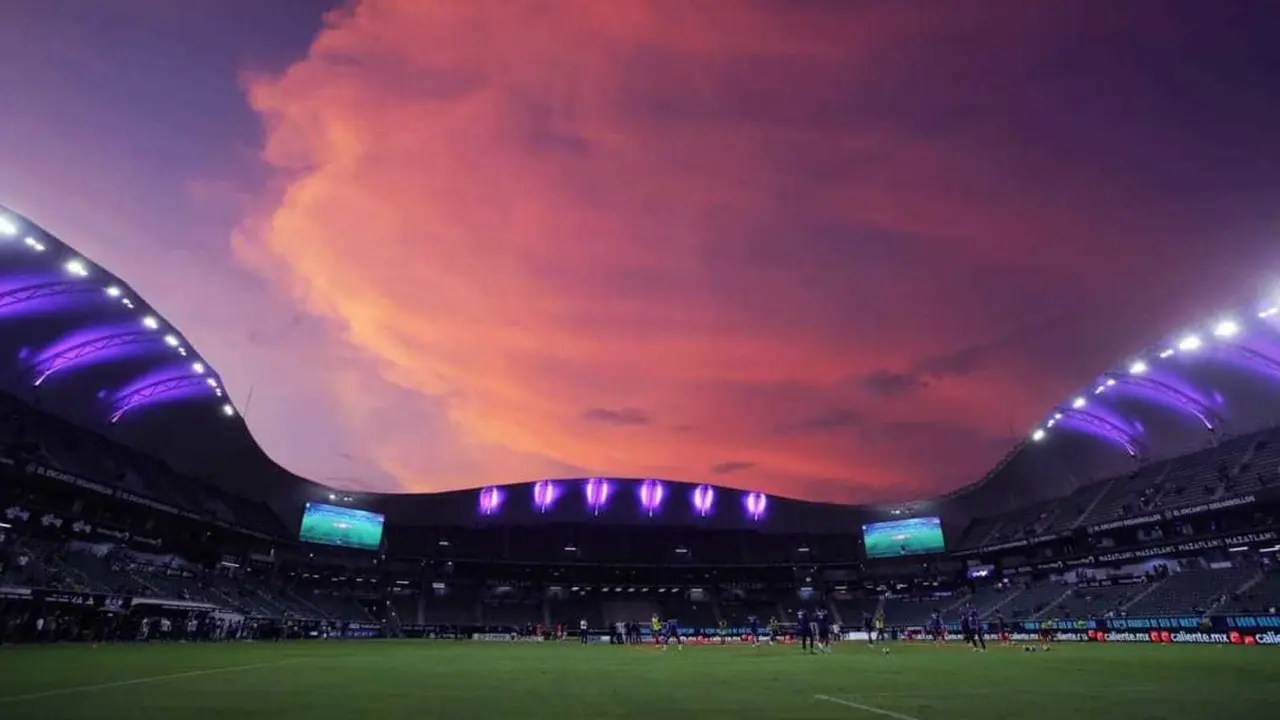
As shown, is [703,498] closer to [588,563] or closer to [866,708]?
[588,563]

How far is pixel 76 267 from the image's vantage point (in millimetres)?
31047

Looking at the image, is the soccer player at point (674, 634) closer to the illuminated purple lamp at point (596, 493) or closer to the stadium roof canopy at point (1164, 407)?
the illuminated purple lamp at point (596, 493)

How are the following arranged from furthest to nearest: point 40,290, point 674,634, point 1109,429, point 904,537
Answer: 1. point 904,537
2. point 1109,429
3. point 674,634
4. point 40,290

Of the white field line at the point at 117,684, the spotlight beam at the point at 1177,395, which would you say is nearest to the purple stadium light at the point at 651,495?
the spotlight beam at the point at 1177,395

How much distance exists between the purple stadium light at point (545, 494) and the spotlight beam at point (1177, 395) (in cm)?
6249

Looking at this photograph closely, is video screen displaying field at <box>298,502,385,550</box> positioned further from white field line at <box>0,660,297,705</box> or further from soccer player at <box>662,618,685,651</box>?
white field line at <box>0,660,297,705</box>

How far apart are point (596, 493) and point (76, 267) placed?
216ft

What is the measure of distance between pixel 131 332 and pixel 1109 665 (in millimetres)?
51337

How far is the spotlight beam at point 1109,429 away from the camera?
194 ft

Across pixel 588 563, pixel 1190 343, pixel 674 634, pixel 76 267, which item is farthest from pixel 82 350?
pixel 1190 343

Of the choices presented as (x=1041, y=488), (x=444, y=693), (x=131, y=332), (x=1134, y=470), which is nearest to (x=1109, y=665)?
(x=444, y=693)

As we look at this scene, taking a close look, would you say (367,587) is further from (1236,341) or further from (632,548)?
(1236,341)

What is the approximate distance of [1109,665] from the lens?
18.3 m

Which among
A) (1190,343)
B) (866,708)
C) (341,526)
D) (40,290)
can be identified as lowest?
(866,708)
